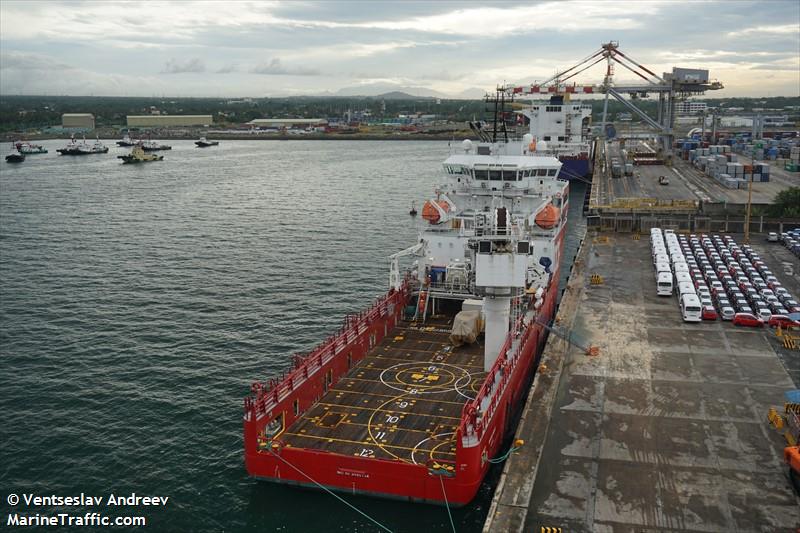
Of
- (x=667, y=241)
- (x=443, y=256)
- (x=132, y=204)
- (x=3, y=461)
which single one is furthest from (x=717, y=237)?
(x=132, y=204)

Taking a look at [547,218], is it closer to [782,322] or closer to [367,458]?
[782,322]

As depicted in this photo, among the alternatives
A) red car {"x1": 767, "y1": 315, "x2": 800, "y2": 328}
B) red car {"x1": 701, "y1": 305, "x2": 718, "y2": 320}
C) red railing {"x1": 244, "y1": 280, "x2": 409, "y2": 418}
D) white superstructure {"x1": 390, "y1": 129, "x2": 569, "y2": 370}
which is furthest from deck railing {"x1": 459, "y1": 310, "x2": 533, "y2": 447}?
red car {"x1": 767, "y1": 315, "x2": 800, "y2": 328}

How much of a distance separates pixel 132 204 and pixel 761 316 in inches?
2850

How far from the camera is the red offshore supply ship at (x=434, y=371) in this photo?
66.5 feet

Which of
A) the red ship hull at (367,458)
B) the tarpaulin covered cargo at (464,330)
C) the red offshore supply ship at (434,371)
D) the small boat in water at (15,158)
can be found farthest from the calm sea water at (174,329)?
the small boat in water at (15,158)

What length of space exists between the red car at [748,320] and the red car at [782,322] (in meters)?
0.50

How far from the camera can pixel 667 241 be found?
5216cm

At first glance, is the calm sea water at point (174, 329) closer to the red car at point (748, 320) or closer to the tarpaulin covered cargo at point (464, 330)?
the tarpaulin covered cargo at point (464, 330)

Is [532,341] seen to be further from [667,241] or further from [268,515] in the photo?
[667,241]

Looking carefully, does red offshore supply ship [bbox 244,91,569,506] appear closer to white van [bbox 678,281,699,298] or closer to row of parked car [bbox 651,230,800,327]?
white van [bbox 678,281,699,298]

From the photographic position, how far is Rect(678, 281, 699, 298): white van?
3650 centimetres

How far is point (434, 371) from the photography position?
27.1m

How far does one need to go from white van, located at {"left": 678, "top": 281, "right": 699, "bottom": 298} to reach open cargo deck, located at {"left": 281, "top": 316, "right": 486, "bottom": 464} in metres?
13.6

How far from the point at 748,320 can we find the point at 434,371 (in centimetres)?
1703
